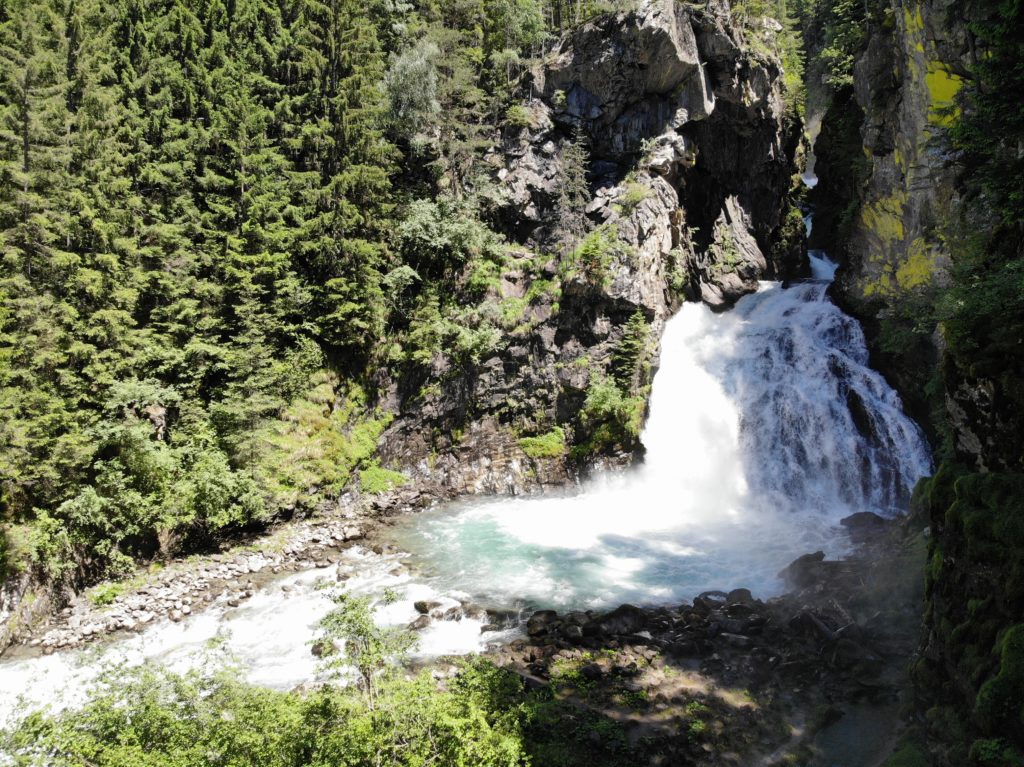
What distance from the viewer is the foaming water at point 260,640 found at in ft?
34.6

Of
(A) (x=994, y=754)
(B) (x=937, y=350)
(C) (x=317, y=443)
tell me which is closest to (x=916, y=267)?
(B) (x=937, y=350)

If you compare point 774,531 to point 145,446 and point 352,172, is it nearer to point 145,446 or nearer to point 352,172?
point 145,446

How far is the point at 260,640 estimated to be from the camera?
12.0 m

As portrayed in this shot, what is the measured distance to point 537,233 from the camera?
84.6ft

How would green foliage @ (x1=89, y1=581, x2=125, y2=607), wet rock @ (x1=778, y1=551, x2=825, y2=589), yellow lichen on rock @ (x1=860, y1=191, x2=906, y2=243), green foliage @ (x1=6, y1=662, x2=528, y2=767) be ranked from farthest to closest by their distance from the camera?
yellow lichen on rock @ (x1=860, y1=191, x2=906, y2=243) → green foliage @ (x1=89, y1=581, x2=125, y2=607) → wet rock @ (x1=778, y1=551, x2=825, y2=589) → green foliage @ (x1=6, y1=662, x2=528, y2=767)

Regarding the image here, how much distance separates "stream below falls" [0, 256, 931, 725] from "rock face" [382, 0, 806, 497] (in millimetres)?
2133

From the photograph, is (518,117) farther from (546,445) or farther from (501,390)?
(546,445)

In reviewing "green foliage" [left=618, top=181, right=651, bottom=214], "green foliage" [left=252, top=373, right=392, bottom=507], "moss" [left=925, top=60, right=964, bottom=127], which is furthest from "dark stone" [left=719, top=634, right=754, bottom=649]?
"green foliage" [left=618, top=181, right=651, bottom=214]

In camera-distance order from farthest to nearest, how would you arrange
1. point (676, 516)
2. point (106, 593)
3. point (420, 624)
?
point (676, 516) < point (106, 593) < point (420, 624)

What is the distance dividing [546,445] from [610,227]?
9.74 m

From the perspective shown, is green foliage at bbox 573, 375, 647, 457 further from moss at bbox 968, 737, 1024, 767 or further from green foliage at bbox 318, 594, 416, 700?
moss at bbox 968, 737, 1024, 767

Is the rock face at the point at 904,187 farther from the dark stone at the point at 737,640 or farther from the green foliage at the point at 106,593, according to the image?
the green foliage at the point at 106,593

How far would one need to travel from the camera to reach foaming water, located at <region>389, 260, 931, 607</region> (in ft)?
48.8

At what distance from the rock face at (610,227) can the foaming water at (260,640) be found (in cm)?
729
